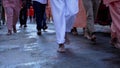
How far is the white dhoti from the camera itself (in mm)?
6609

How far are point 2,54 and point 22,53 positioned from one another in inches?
14.2

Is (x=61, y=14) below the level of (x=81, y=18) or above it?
above

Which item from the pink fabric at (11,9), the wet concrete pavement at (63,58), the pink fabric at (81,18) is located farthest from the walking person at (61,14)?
the pink fabric at (11,9)

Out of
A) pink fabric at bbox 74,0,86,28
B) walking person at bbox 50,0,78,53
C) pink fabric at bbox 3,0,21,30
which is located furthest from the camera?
pink fabric at bbox 3,0,21,30

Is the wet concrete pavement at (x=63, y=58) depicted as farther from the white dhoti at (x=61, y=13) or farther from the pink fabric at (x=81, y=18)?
the pink fabric at (x=81, y=18)

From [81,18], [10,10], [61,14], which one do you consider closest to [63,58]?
[61,14]

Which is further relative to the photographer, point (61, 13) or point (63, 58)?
point (61, 13)

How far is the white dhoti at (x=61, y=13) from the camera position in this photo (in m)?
6.61

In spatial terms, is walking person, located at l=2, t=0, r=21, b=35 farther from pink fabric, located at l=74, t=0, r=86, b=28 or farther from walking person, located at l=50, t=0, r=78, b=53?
walking person, located at l=50, t=0, r=78, b=53

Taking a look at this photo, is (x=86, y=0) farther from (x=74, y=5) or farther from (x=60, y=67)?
(x=60, y=67)

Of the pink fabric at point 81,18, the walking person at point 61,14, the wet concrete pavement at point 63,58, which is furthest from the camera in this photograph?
the pink fabric at point 81,18

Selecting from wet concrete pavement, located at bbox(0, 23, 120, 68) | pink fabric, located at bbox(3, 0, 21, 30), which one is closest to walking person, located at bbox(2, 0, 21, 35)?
pink fabric, located at bbox(3, 0, 21, 30)

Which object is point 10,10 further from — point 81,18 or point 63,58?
point 63,58

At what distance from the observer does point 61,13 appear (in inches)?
261
